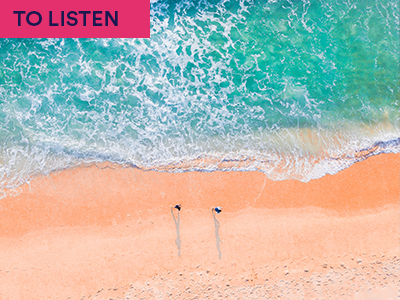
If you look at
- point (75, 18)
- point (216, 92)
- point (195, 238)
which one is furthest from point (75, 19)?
point (195, 238)

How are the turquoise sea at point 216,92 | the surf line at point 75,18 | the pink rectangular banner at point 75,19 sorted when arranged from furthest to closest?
1. the surf line at point 75,18
2. the pink rectangular banner at point 75,19
3. the turquoise sea at point 216,92

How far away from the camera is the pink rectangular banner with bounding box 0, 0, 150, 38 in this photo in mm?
15195

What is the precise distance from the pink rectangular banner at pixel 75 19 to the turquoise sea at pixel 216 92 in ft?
1.82

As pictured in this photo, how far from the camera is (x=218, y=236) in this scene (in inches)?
528

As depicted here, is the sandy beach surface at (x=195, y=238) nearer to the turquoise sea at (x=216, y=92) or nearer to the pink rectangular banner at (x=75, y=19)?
the turquoise sea at (x=216, y=92)

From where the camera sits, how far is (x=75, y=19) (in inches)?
610

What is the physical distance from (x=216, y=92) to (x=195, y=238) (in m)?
8.69

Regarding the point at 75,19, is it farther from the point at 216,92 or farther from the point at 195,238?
the point at 195,238

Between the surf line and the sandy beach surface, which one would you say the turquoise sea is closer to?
the sandy beach surface

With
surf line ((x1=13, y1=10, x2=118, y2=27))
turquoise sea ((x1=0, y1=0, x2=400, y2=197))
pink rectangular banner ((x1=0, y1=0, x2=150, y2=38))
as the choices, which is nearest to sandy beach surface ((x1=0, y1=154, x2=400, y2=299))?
turquoise sea ((x1=0, y1=0, x2=400, y2=197))

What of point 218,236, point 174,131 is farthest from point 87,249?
point 174,131

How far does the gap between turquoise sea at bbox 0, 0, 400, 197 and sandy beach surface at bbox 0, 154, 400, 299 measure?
112 cm

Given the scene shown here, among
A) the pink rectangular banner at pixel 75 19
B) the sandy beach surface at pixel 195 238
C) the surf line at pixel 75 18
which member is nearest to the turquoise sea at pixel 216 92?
the pink rectangular banner at pixel 75 19

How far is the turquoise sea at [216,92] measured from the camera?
1443cm
